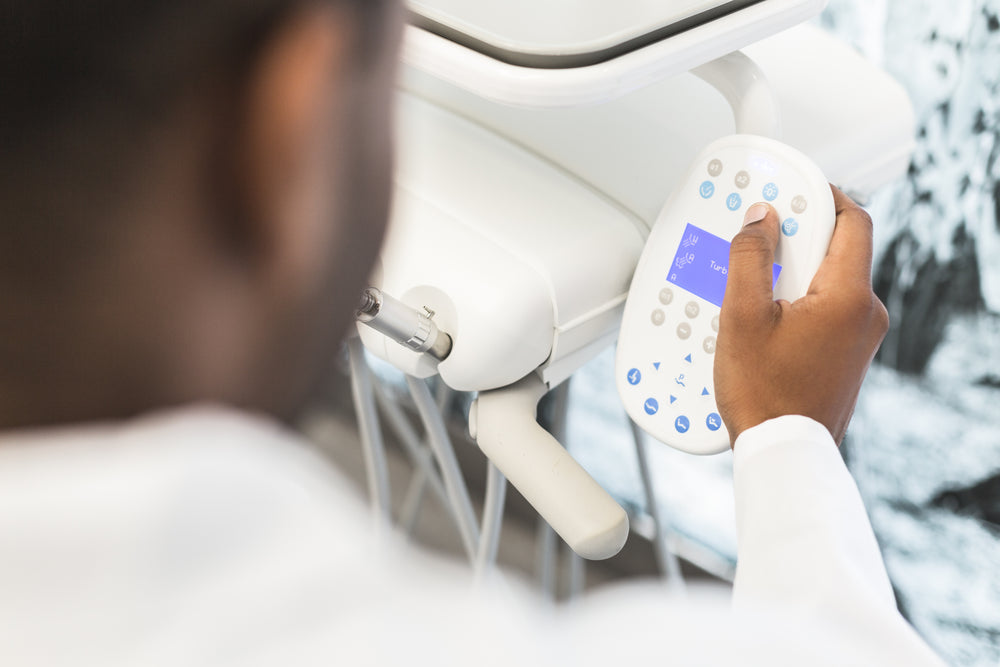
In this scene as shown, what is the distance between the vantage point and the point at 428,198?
0.74 m

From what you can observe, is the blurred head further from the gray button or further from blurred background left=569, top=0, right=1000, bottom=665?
blurred background left=569, top=0, right=1000, bottom=665

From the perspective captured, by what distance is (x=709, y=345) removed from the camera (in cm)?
67

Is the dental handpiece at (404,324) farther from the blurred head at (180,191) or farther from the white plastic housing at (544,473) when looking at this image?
the blurred head at (180,191)

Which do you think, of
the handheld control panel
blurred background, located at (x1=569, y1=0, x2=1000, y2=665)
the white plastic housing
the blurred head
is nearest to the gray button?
the handheld control panel

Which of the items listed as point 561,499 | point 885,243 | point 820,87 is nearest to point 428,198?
point 561,499

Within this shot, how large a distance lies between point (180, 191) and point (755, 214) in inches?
18.6

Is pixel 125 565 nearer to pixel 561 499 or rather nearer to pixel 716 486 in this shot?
pixel 561 499

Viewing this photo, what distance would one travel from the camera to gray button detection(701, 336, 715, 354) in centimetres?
66

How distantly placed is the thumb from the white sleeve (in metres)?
0.08

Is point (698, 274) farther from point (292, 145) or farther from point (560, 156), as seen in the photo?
point (292, 145)

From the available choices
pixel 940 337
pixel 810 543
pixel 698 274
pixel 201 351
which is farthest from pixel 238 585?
pixel 940 337

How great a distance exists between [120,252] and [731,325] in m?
0.45

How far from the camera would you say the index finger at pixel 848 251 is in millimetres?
604

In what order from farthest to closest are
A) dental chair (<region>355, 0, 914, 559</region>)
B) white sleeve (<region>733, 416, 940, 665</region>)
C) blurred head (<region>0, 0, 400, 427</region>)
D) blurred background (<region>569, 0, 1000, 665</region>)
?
1. blurred background (<region>569, 0, 1000, 665</region>)
2. dental chair (<region>355, 0, 914, 559</region>)
3. white sleeve (<region>733, 416, 940, 665</region>)
4. blurred head (<region>0, 0, 400, 427</region>)
